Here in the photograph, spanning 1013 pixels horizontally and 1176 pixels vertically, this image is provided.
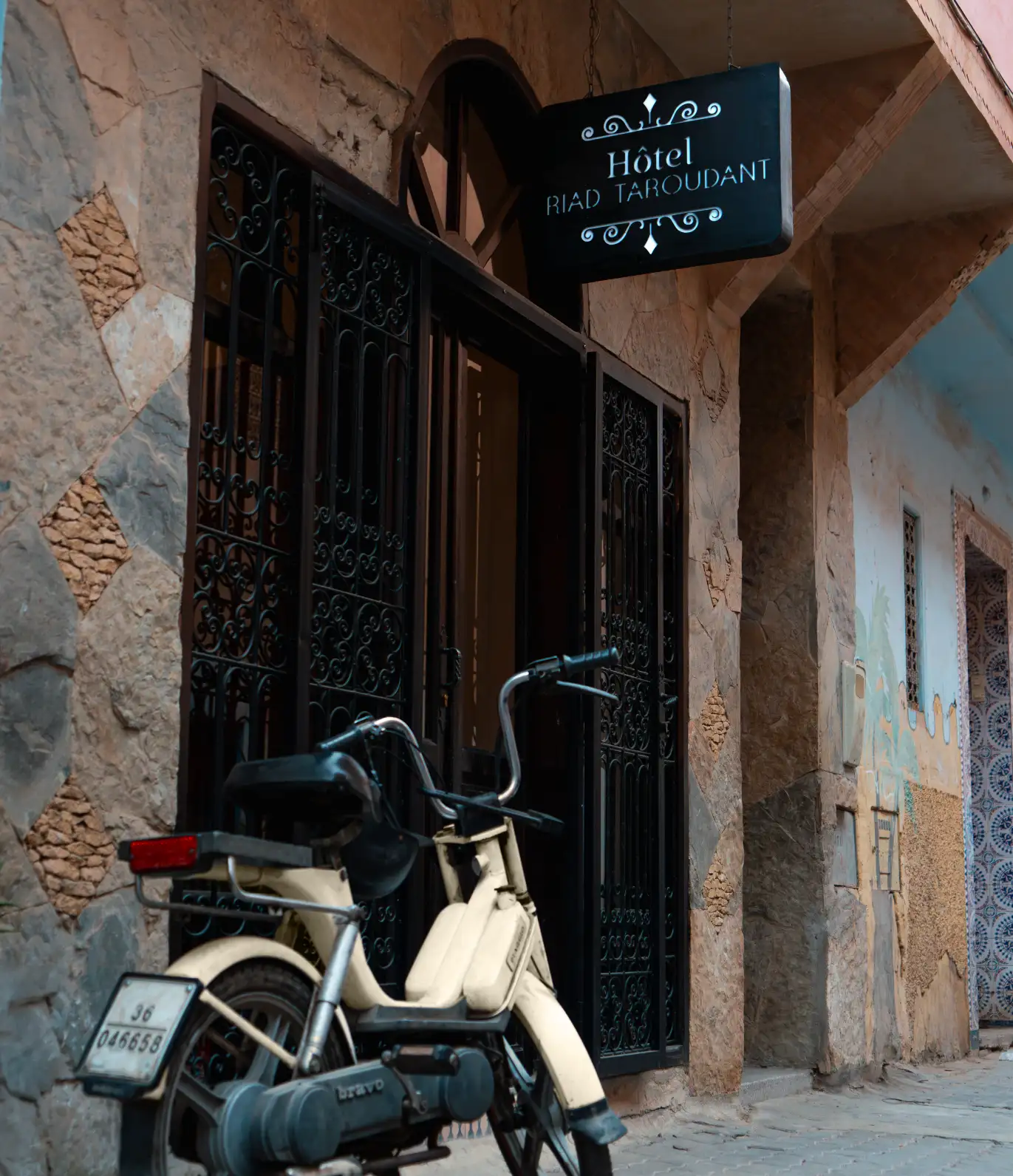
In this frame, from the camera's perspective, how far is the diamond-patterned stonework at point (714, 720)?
290 inches

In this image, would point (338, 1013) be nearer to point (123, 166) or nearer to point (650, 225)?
point (123, 166)

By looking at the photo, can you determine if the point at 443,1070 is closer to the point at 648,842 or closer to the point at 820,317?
the point at 648,842

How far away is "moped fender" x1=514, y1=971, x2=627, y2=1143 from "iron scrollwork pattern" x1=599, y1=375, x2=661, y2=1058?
8.31ft

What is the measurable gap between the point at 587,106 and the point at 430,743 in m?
2.33

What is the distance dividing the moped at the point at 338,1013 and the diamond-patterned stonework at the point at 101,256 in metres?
1.25

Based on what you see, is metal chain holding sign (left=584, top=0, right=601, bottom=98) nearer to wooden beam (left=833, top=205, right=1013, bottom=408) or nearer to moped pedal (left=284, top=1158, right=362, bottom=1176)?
wooden beam (left=833, top=205, right=1013, bottom=408)

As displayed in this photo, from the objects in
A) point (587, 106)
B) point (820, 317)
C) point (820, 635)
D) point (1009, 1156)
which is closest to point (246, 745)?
point (587, 106)

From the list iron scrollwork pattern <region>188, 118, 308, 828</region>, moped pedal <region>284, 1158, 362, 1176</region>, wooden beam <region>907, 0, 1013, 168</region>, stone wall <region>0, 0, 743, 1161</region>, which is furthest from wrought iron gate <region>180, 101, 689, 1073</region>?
wooden beam <region>907, 0, 1013, 168</region>

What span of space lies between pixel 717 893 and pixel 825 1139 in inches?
44.0

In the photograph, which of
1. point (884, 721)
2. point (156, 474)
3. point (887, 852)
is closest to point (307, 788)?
point (156, 474)

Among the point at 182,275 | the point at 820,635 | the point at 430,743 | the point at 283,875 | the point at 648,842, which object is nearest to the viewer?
the point at 283,875

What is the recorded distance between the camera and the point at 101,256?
13.0 feet

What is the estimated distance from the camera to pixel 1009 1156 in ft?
20.8

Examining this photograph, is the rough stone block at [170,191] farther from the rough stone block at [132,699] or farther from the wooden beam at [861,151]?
the wooden beam at [861,151]
